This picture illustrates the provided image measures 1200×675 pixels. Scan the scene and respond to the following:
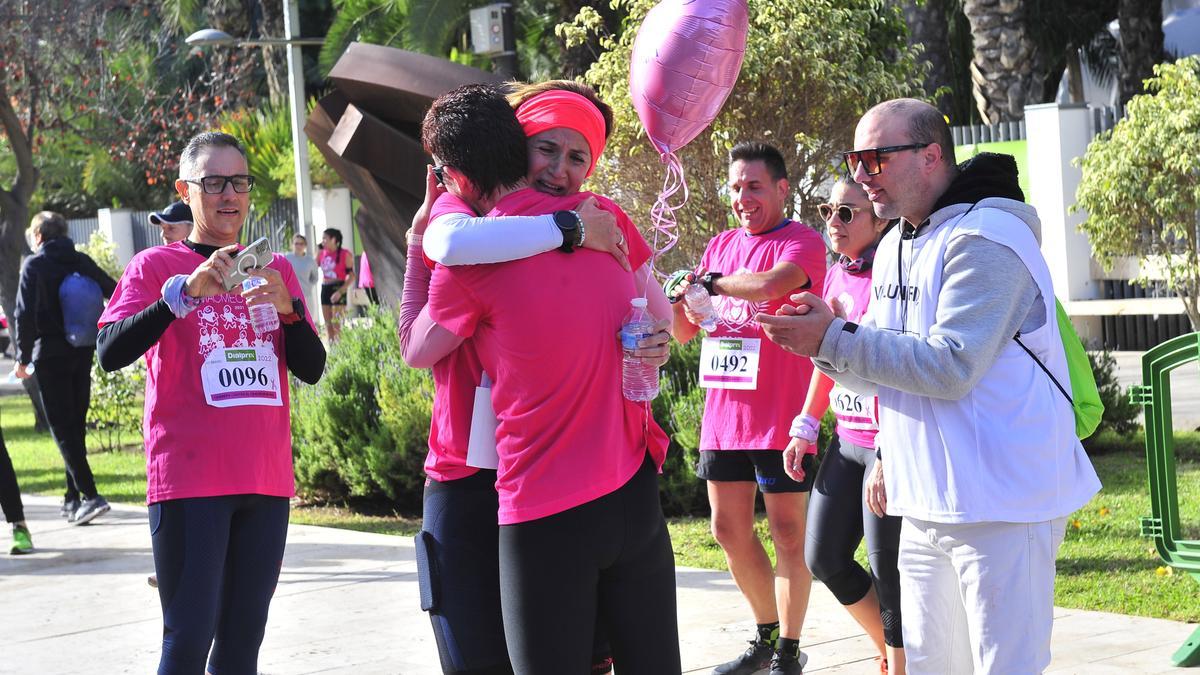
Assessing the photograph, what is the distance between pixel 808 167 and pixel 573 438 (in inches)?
298

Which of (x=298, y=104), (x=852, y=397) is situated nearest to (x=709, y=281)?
(x=852, y=397)

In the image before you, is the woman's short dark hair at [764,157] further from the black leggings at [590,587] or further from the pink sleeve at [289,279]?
the black leggings at [590,587]

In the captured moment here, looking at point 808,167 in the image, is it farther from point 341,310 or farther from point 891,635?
point 341,310

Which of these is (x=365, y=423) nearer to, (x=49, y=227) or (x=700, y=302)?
(x=49, y=227)

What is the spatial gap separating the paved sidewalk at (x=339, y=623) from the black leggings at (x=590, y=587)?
2.29 m

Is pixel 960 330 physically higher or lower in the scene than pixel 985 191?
lower

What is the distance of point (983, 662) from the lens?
3.24m

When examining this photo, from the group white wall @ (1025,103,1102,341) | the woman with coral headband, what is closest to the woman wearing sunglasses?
the woman with coral headband

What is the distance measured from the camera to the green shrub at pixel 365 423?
9312mm

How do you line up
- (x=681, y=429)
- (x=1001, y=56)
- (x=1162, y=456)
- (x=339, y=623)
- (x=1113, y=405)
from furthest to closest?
(x=1001, y=56)
(x=1113, y=405)
(x=681, y=429)
(x=339, y=623)
(x=1162, y=456)

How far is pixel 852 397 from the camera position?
4.77 metres

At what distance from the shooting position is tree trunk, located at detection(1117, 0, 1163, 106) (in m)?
23.2

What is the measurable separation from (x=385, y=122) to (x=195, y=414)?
8861mm

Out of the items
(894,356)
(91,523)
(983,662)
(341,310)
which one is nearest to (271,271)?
(894,356)
